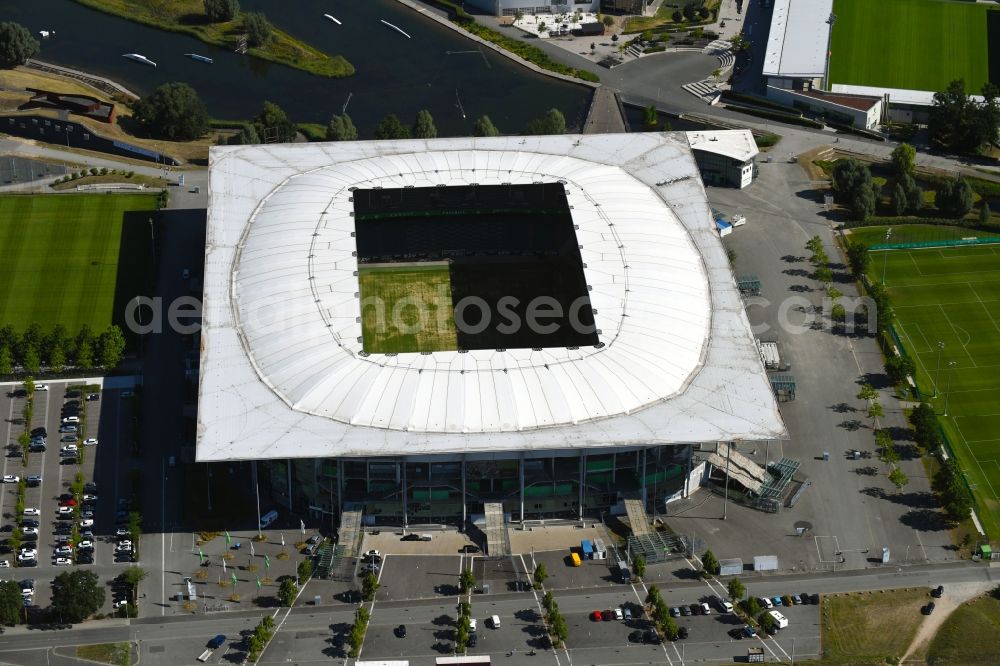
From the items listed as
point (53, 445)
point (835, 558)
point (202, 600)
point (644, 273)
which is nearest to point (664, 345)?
point (644, 273)

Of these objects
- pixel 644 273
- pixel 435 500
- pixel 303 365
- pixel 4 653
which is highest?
pixel 644 273

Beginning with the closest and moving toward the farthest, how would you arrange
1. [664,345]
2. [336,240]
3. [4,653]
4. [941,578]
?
[4,653] < [941,578] < [664,345] < [336,240]

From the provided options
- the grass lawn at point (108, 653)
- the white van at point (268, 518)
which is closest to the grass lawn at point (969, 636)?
the white van at point (268, 518)

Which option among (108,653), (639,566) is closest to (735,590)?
(639,566)

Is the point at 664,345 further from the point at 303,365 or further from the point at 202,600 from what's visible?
the point at 202,600

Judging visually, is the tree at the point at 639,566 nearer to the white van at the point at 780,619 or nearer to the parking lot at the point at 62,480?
the white van at the point at 780,619

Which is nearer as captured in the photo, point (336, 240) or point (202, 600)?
point (202, 600)
